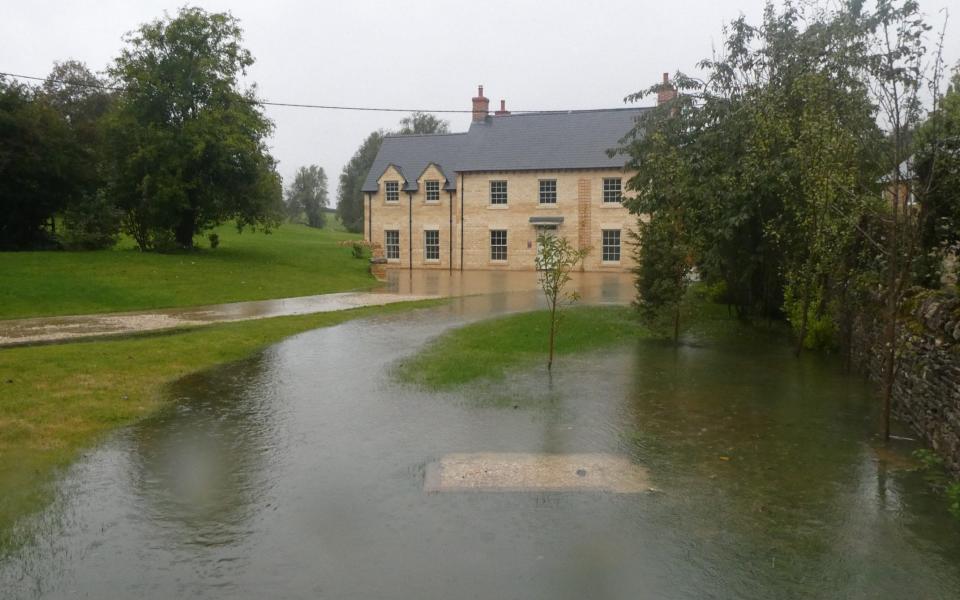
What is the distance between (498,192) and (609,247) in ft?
23.0

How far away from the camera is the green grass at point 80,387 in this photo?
7527 millimetres

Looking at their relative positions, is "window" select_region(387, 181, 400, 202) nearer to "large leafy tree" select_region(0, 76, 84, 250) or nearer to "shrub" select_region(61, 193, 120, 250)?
"shrub" select_region(61, 193, 120, 250)

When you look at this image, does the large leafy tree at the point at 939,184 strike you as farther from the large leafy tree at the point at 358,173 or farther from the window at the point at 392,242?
the large leafy tree at the point at 358,173

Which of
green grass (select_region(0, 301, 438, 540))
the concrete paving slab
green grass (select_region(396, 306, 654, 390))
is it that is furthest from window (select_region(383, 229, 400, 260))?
the concrete paving slab

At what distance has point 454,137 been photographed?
46562mm

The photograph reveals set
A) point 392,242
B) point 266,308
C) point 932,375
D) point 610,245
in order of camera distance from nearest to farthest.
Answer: point 932,375 → point 266,308 → point 610,245 → point 392,242

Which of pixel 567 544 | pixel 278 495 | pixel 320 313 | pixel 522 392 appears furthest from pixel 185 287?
pixel 567 544

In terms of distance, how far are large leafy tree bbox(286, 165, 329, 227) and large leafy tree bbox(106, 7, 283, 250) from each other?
173 feet

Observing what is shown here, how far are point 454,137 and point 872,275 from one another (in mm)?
37135

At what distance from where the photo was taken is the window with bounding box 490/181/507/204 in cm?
4262

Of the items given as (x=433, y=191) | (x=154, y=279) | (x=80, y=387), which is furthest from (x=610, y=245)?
(x=80, y=387)

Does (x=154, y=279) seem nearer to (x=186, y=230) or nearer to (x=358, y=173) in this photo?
(x=186, y=230)

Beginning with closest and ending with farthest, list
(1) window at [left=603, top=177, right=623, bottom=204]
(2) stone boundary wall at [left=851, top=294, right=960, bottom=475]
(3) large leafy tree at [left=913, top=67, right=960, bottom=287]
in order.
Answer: (2) stone boundary wall at [left=851, top=294, right=960, bottom=475], (3) large leafy tree at [left=913, top=67, right=960, bottom=287], (1) window at [left=603, top=177, right=623, bottom=204]

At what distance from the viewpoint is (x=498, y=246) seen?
141 ft
